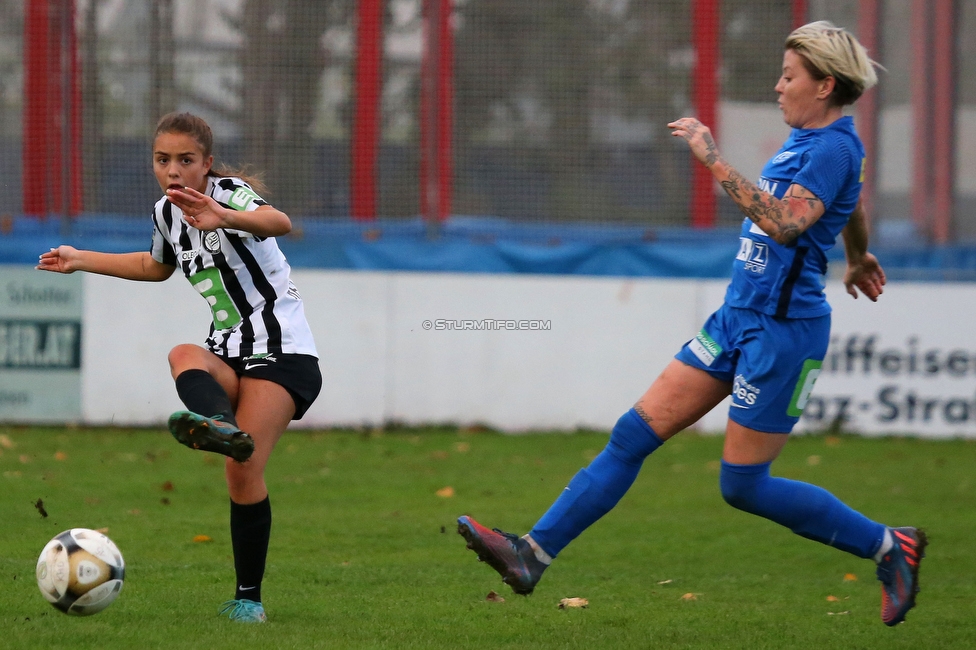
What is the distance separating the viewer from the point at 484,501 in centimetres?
756

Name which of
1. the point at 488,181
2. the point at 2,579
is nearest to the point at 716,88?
the point at 488,181

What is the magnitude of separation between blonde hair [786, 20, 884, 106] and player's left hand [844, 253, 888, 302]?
89 centimetres

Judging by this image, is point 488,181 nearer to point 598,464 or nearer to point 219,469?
point 219,469

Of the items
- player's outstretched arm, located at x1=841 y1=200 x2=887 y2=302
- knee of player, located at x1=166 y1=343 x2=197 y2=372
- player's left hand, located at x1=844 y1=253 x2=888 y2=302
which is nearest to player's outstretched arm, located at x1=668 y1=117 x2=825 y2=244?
player's outstretched arm, located at x1=841 y1=200 x2=887 y2=302

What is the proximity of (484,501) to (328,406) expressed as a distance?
10.4ft

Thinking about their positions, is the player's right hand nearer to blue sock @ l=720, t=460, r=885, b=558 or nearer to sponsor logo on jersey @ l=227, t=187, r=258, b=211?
sponsor logo on jersey @ l=227, t=187, r=258, b=211

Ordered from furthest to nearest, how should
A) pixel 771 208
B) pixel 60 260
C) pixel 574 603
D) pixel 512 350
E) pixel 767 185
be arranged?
pixel 512 350, pixel 574 603, pixel 60 260, pixel 767 185, pixel 771 208

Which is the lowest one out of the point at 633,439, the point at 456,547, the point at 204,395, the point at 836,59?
the point at 456,547

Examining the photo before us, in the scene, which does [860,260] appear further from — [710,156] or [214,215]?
[214,215]

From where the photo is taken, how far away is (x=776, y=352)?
4242mm

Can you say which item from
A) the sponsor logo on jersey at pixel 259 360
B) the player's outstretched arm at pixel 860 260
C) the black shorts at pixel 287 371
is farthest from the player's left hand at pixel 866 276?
the sponsor logo on jersey at pixel 259 360

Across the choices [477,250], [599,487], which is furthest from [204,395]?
[477,250]

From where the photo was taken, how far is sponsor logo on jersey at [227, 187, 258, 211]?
4.39 meters

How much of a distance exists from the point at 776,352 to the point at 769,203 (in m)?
0.53
